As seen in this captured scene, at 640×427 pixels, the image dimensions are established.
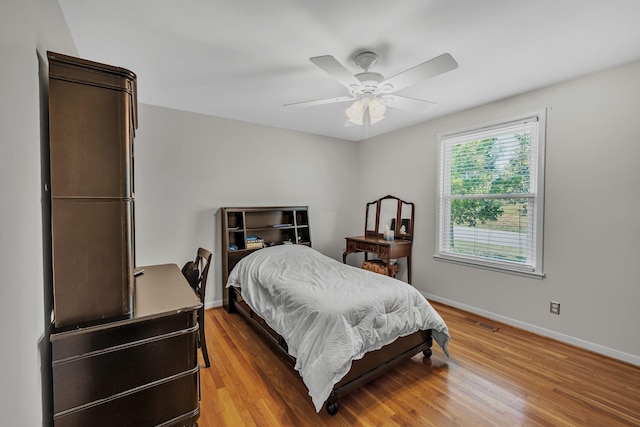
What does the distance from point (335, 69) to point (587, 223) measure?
106 inches

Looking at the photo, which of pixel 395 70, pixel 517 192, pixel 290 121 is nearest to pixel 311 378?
pixel 395 70

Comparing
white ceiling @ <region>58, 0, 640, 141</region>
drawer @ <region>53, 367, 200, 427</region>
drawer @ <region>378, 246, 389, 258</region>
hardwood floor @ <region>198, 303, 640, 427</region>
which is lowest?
hardwood floor @ <region>198, 303, 640, 427</region>

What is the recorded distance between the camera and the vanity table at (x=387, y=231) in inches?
155

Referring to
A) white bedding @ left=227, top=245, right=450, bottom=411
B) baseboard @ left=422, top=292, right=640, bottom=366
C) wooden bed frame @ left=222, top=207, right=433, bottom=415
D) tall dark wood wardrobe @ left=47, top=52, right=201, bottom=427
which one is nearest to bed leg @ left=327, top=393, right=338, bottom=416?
wooden bed frame @ left=222, top=207, right=433, bottom=415

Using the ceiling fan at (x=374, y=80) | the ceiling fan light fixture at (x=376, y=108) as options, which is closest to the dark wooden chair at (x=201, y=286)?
the ceiling fan at (x=374, y=80)

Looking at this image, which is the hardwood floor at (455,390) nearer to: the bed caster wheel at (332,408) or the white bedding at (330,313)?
the bed caster wheel at (332,408)

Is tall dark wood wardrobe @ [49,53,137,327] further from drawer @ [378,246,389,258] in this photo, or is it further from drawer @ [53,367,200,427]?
drawer @ [378,246,389,258]

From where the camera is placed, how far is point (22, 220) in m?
1.04

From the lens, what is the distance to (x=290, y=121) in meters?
3.83

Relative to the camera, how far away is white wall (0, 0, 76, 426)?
90 cm

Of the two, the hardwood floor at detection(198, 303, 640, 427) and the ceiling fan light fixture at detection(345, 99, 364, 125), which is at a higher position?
the ceiling fan light fixture at detection(345, 99, 364, 125)

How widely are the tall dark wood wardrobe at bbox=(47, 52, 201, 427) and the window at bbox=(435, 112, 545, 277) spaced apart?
3305mm

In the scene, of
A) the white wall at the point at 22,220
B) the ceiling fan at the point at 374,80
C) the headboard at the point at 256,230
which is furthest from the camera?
the headboard at the point at 256,230

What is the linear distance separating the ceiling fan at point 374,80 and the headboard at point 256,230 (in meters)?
1.80
